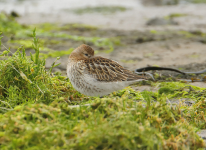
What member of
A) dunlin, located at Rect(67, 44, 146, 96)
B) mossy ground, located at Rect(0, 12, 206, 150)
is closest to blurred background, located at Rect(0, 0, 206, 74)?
dunlin, located at Rect(67, 44, 146, 96)

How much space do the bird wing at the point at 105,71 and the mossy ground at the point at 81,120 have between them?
598 millimetres

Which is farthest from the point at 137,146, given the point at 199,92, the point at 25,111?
the point at 199,92

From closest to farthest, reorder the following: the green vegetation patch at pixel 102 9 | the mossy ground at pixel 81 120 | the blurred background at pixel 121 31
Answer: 1. the mossy ground at pixel 81 120
2. the blurred background at pixel 121 31
3. the green vegetation patch at pixel 102 9

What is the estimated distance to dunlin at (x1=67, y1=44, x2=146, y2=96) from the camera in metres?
5.10

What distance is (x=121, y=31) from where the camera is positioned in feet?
43.4

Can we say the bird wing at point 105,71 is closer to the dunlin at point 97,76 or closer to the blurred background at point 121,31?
the dunlin at point 97,76

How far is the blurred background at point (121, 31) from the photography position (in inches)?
368

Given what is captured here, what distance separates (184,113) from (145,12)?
50.6ft

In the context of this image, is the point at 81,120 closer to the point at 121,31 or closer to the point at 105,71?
the point at 105,71

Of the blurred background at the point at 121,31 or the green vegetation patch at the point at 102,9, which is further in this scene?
the green vegetation patch at the point at 102,9

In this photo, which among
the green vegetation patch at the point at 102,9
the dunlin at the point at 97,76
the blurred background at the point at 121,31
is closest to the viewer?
the dunlin at the point at 97,76

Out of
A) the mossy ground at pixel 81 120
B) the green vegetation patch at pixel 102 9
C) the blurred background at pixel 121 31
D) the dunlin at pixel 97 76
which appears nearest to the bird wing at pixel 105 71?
the dunlin at pixel 97 76

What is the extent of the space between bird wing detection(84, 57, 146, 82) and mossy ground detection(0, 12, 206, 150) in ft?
1.96

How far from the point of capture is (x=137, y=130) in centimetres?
338
